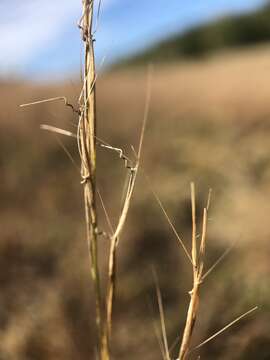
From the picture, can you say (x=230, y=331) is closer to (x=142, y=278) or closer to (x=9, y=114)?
(x=142, y=278)

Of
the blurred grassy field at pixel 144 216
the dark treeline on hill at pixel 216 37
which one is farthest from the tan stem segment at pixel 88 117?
the dark treeline on hill at pixel 216 37

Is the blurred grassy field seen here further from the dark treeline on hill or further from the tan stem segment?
the dark treeline on hill

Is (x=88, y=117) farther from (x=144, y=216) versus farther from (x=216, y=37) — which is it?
(x=216, y=37)

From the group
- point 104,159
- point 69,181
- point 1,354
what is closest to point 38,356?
point 1,354

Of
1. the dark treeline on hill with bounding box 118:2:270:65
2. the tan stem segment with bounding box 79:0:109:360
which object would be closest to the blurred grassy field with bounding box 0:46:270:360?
the tan stem segment with bounding box 79:0:109:360

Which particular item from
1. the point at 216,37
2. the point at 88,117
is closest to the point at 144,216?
the point at 88,117

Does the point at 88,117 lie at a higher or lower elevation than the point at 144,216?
higher
